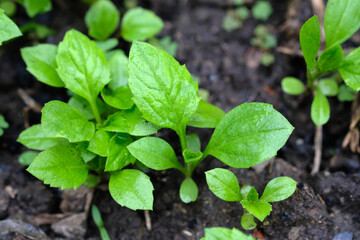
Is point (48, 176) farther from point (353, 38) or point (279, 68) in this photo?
point (353, 38)

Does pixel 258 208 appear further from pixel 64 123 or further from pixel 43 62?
pixel 43 62

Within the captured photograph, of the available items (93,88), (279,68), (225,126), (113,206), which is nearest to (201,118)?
(225,126)

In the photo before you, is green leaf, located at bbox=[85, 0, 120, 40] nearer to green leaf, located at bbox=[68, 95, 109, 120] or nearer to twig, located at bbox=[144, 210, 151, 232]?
green leaf, located at bbox=[68, 95, 109, 120]

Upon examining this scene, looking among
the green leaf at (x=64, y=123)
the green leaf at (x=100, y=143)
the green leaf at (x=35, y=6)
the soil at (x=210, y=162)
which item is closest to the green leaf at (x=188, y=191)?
the soil at (x=210, y=162)

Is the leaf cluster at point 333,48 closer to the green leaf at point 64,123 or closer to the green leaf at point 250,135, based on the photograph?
the green leaf at point 250,135

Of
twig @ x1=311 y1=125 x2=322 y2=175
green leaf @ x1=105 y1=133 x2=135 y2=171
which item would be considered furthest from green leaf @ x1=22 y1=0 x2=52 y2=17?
twig @ x1=311 y1=125 x2=322 y2=175
